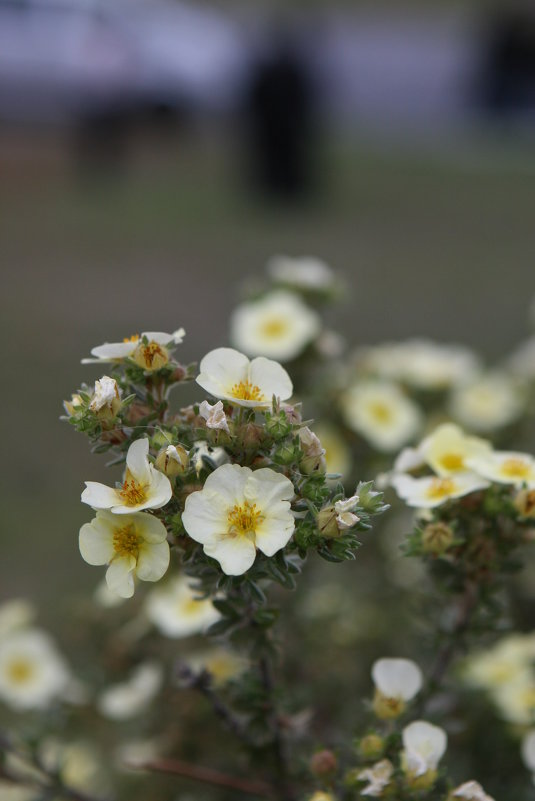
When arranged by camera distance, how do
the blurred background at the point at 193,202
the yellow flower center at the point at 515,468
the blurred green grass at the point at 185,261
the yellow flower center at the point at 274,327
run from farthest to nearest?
1. the blurred background at the point at 193,202
2. the blurred green grass at the point at 185,261
3. the yellow flower center at the point at 274,327
4. the yellow flower center at the point at 515,468

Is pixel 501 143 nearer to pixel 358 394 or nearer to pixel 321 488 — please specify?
pixel 358 394

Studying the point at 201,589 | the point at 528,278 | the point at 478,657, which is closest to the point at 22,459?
the point at 478,657

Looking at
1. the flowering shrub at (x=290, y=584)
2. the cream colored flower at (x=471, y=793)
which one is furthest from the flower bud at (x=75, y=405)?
the cream colored flower at (x=471, y=793)

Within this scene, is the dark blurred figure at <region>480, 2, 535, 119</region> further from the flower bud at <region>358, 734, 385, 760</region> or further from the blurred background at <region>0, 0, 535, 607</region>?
the flower bud at <region>358, 734, 385, 760</region>

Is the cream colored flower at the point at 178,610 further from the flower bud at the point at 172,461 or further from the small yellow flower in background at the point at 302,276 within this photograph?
the small yellow flower in background at the point at 302,276

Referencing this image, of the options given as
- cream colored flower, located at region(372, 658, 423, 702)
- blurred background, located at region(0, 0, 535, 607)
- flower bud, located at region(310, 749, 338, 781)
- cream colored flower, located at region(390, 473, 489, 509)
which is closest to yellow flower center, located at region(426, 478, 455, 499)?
cream colored flower, located at region(390, 473, 489, 509)

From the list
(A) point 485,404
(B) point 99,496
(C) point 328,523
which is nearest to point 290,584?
(C) point 328,523
